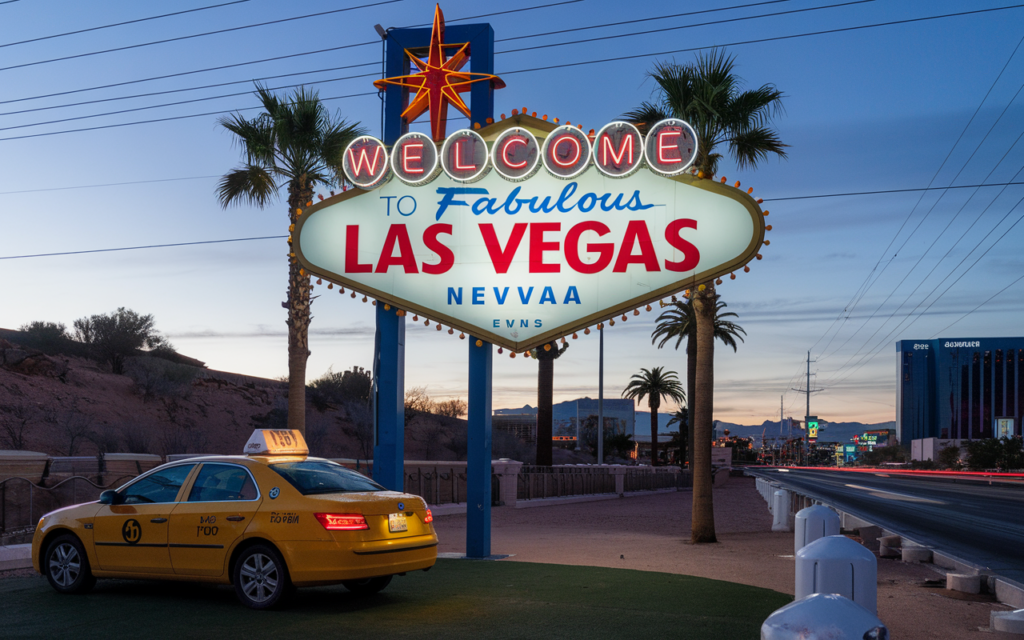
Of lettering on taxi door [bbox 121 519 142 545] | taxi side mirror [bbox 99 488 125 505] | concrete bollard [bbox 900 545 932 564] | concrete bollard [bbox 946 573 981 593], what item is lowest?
concrete bollard [bbox 900 545 932 564]

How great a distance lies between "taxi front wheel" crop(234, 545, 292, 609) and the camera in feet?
27.0

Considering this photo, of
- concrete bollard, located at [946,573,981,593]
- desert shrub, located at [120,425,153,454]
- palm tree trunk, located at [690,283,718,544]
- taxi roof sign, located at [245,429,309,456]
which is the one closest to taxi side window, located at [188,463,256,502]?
taxi roof sign, located at [245,429,309,456]

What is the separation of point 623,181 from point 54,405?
1610 inches

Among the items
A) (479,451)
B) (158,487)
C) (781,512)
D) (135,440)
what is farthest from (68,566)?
(135,440)

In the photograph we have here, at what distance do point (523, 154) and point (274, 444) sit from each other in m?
6.23

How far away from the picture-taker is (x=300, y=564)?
812 cm

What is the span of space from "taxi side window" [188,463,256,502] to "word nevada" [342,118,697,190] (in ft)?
21.2

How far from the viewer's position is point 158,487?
9.23 meters

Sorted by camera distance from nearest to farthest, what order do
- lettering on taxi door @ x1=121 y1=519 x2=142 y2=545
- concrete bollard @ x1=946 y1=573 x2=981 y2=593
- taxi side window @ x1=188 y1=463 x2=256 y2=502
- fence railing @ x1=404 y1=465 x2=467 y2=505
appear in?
taxi side window @ x1=188 y1=463 x2=256 y2=502 → lettering on taxi door @ x1=121 y1=519 x2=142 y2=545 → concrete bollard @ x1=946 y1=573 x2=981 y2=593 → fence railing @ x1=404 y1=465 x2=467 y2=505

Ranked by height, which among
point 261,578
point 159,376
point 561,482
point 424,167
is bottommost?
point 561,482

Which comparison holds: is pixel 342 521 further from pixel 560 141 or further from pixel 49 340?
pixel 49 340

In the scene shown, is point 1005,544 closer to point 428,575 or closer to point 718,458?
point 428,575

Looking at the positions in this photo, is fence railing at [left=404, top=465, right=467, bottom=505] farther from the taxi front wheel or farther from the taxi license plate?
the taxi front wheel

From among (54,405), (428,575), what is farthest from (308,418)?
(428,575)
